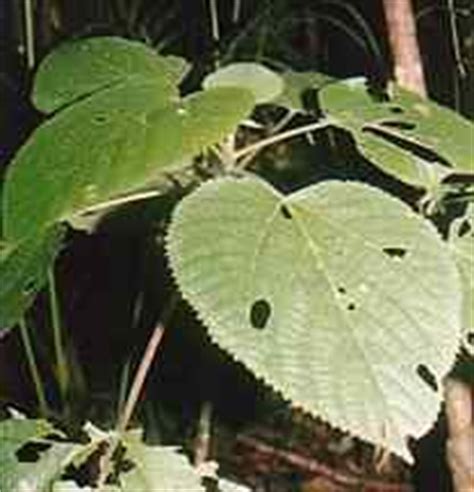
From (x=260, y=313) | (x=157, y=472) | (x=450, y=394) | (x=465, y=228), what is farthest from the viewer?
(x=450, y=394)

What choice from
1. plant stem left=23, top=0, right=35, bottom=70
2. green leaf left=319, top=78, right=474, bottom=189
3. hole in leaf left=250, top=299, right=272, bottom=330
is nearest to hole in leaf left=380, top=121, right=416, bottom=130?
green leaf left=319, top=78, right=474, bottom=189

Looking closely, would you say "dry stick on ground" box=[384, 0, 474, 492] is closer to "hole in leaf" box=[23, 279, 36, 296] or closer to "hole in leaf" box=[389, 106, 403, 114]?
"hole in leaf" box=[389, 106, 403, 114]

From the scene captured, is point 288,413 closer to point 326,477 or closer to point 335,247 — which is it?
point 326,477

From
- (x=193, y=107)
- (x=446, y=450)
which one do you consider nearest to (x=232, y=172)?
(x=193, y=107)

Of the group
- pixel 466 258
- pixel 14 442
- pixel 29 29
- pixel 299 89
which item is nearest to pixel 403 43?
pixel 299 89

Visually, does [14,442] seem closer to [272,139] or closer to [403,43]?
[272,139]
